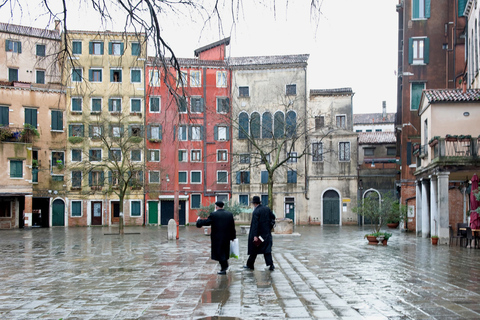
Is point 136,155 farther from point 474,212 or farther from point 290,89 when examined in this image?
point 474,212

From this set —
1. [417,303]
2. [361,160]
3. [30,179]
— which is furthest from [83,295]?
[361,160]

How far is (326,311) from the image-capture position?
7.30 m

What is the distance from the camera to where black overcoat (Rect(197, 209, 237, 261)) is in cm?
1135

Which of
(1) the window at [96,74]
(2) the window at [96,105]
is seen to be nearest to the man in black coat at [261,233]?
(2) the window at [96,105]

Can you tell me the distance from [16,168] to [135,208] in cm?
1084

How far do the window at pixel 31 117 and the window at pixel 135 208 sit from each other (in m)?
10.7

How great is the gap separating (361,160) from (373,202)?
23185mm

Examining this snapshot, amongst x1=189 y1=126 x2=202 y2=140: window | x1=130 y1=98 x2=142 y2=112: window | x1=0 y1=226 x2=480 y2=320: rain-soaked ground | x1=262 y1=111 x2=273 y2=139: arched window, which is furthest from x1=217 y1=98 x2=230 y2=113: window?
x1=189 y1=126 x2=202 y2=140: window

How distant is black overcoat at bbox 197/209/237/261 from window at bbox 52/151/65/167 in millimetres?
38882

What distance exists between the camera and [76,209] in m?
48.4

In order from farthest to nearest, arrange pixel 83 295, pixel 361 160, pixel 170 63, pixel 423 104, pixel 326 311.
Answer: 1. pixel 361 160
2. pixel 423 104
3. pixel 83 295
4. pixel 326 311
5. pixel 170 63

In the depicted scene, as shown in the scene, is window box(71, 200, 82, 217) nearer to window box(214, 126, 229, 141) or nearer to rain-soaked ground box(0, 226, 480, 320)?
window box(214, 126, 229, 141)

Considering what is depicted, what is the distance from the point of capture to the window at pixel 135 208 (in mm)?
49188

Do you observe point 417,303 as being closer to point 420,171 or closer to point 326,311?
point 326,311
